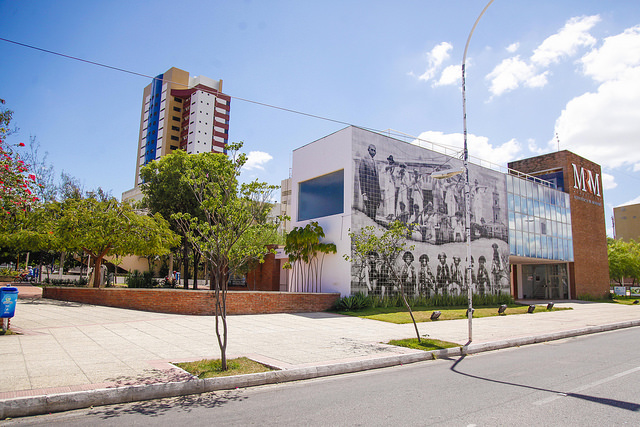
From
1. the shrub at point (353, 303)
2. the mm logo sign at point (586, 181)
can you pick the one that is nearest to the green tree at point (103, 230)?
the shrub at point (353, 303)

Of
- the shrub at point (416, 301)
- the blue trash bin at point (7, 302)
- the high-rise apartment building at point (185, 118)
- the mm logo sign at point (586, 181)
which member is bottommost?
the shrub at point (416, 301)

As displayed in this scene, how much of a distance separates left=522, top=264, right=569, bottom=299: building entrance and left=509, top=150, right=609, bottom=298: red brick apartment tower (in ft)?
2.33

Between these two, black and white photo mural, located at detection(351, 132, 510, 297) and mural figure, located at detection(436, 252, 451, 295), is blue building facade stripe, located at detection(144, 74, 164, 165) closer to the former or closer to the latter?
black and white photo mural, located at detection(351, 132, 510, 297)

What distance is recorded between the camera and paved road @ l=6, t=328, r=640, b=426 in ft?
17.2

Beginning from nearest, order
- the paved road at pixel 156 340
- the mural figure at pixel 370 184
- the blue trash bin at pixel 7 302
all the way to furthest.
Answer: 1. the paved road at pixel 156 340
2. the blue trash bin at pixel 7 302
3. the mural figure at pixel 370 184

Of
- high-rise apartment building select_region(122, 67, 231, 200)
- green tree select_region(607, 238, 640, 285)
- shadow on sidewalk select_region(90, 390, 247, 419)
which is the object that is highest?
high-rise apartment building select_region(122, 67, 231, 200)

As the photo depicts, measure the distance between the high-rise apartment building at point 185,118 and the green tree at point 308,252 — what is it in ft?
236

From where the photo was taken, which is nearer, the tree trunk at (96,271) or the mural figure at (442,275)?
the tree trunk at (96,271)

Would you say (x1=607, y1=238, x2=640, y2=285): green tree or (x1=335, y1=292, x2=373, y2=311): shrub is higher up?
(x1=607, y1=238, x2=640, y2=285): green tree

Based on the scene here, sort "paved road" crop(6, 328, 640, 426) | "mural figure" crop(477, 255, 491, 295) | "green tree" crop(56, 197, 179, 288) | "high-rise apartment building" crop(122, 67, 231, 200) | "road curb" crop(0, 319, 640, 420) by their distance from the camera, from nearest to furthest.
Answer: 1. "paved road" crop(6, 328, 640, 426)
2. "road curb" crop(0, 319, 640, 420)
3. "green tree" crop(56, 197, 179, 288)
4. "mural figure" crop(477, 255, 491, 295)
5. "high-rise apartment building" crop(122, 67, 231, 200)

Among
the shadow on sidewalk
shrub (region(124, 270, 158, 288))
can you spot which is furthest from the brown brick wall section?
the shadow on sidewalk

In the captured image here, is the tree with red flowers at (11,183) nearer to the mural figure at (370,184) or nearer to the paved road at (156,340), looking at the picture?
the paved road at (156,340)

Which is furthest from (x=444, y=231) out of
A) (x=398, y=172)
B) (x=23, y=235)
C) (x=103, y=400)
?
(x=23, y=235)

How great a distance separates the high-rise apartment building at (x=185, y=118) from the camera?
90.6 m
